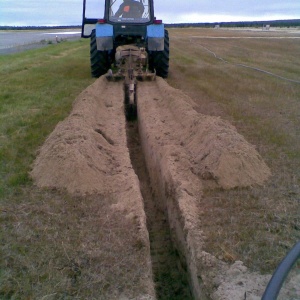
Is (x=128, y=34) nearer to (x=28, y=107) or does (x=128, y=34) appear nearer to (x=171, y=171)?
(x=28, y=107)

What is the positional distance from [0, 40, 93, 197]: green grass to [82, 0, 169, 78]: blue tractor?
0.91 m

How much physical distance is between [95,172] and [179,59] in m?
13.2

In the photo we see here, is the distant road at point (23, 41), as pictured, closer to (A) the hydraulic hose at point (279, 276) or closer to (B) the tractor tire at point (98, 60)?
(B) the tractor tire at point (98, 60)

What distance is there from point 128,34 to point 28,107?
3.76m

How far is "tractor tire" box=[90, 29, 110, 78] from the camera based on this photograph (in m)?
10.8

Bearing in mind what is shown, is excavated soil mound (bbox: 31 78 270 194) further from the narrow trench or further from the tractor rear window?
the tractor rear window

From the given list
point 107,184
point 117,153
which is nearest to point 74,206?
point 107,184

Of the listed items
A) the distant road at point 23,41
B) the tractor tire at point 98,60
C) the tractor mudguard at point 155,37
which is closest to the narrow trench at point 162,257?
the tractor mudguard at point 155,37

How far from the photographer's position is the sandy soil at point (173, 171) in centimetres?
316

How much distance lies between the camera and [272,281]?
102 inches

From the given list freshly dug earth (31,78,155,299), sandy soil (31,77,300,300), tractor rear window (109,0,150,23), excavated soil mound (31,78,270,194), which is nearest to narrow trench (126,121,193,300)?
sandy soil (31,77,300,300)

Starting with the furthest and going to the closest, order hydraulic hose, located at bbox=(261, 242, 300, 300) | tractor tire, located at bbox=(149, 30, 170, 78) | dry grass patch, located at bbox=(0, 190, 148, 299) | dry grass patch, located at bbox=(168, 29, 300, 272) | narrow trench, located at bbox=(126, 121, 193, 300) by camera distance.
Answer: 1. tractor tire, located at bbox=(149, 30, 170, 78)
2. narrow trench, located at bbox=(126, 121, 193, 300)
3. dry grass patch, located at bbox=(168, 29, 300, 272)
4. dry grass patch, located at bbox=(0, 190, 148, 299)
5. hydraulic hose, located at bbox=(261, 242, 300, 300)

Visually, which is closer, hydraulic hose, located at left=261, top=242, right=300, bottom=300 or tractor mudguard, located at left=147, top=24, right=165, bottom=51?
hydraulic hose, located at left=261, top=242, right=300, bottom=300

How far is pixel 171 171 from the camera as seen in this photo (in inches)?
188
